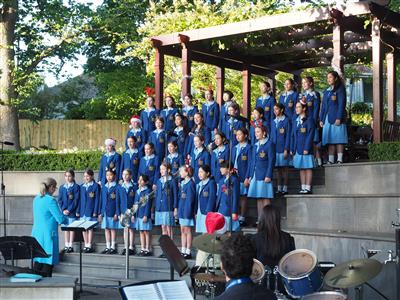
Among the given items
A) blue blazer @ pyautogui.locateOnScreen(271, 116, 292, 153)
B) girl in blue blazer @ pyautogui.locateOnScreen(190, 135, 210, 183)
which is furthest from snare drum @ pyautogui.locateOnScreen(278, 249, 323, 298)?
girl in blue blazer @ pyautogui.locateOnScreen(190, 135, 210, 183)

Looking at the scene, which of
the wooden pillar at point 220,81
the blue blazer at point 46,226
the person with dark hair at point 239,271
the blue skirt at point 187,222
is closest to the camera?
the person with dark hair at point 239,271

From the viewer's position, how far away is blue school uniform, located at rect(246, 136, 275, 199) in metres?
14.4

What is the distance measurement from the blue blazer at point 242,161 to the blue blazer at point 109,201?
8.67ft

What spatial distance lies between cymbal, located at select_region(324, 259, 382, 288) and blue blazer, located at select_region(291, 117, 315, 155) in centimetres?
677

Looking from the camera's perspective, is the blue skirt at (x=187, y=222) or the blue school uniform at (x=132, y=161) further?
the blue school uniform at (x=132, y=161)

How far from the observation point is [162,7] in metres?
27.4

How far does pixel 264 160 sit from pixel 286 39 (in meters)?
5.59

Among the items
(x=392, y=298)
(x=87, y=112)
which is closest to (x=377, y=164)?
(x=392, y=298)

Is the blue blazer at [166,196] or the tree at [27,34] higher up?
the tree at [27,34]

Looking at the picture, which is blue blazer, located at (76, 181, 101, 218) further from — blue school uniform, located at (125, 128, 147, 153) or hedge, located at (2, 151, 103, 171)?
hedge, located at (2, 151, 103, 171)

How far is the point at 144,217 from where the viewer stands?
50.8ft

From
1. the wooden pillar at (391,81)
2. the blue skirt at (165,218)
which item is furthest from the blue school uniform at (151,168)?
the wooden pillar at (391,81)

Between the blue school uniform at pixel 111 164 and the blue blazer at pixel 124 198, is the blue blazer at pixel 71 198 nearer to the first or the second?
the blue school uniform at pixel 111 164

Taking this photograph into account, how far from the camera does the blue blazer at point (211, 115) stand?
17.4 meters
